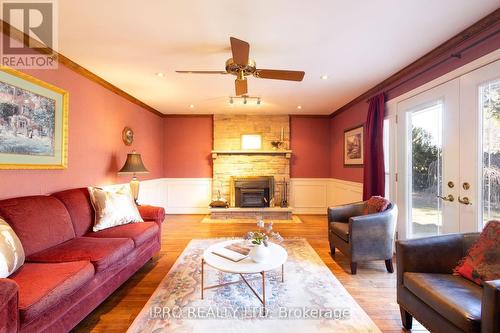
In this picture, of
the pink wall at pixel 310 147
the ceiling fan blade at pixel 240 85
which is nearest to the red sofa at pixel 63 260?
the ceiling fan blade at pixel 240 85

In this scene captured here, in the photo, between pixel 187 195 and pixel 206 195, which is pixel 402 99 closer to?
pixel 206 195

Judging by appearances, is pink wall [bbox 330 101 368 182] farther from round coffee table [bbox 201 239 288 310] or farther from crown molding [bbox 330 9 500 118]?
round coffee table [bbox 201 239 288 310]

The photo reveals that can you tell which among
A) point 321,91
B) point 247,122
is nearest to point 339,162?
point 321,91

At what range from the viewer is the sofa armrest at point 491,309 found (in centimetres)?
116

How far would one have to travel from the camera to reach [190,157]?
19.4 ft

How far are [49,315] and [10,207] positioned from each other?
1073 mm

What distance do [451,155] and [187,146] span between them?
5102mm

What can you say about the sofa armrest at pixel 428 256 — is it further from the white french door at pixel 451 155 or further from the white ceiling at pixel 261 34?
the white ceiling at pixel 261 34

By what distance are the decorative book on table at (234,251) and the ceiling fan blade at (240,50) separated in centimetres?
184

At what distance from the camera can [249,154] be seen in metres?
5.76

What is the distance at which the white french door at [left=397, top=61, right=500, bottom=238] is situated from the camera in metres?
2.07

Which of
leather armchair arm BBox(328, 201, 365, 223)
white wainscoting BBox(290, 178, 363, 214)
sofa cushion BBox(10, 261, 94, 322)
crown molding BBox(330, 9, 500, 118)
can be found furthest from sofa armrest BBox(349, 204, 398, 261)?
white wainscoting BBox(290, 178, 363, 214)

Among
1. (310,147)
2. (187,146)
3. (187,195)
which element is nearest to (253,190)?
(187,195)

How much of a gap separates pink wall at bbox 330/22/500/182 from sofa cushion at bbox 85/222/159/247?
12.2 feet
